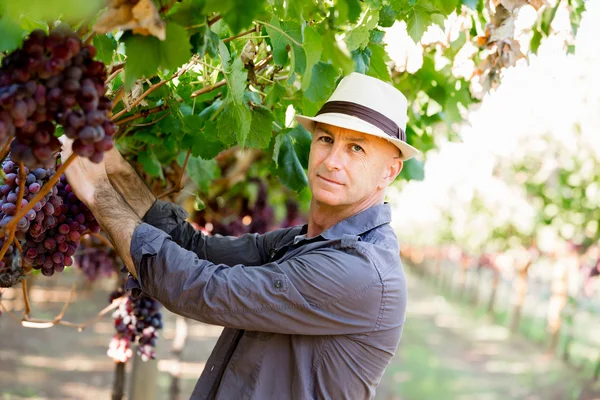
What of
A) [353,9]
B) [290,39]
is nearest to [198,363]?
[290,39]

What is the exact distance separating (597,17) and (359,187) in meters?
3.49

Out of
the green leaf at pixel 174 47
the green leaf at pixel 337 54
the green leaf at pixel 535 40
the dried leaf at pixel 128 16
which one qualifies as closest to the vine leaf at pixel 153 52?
the green leaf at pixel 174 47

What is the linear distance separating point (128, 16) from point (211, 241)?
5.43 ft

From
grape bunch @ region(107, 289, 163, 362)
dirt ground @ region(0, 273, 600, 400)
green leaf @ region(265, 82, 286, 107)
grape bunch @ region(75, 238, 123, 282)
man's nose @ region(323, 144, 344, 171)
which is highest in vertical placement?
green leaf @ region(265, 82, 286, 107)

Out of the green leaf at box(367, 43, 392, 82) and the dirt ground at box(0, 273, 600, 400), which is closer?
the green leaf at box(367, 43, 392, 82)

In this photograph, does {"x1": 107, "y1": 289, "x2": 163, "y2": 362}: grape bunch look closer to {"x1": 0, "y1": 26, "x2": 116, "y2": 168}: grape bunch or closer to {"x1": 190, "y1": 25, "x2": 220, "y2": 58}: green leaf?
{"x1": 190, "y1": 25, "x2": 220, "y2": 58}: green leaf

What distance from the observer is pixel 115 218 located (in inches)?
76.6

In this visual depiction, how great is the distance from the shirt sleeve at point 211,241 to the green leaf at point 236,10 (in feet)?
4.04

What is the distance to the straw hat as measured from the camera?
2.39 meters

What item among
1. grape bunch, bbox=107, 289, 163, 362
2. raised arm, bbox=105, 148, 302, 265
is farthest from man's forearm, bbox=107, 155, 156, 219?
grape bunch, bbox=107, 289, 163, 362

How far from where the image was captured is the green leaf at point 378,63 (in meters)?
2.58

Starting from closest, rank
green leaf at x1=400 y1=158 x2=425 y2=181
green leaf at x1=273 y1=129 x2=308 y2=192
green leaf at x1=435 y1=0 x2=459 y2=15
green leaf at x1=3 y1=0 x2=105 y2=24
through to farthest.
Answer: green leaf at x1=3 y1=0 x2=105 y2=24
green leaf at x1=435 y1=0 x2=459 y2=15
green leaf at x1=273 y1=129 x2=308 y2=192
green leaf at x1=400 y1=158 x2=425 y2=181

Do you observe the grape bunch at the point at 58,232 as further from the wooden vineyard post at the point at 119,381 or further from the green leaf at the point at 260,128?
the wooden vineyard post at the point at 119,381

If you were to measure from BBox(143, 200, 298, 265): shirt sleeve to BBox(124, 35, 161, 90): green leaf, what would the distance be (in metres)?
1.22
